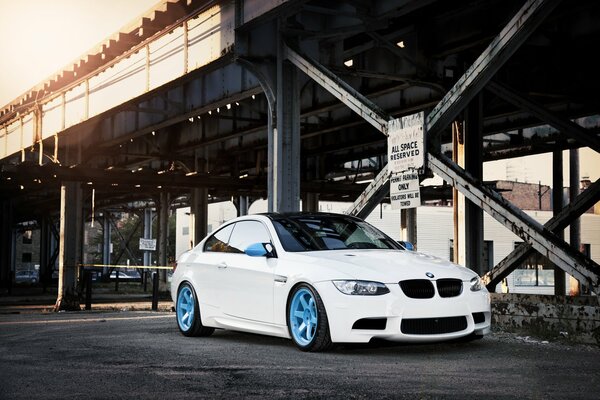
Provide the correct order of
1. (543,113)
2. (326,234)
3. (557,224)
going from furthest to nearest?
(543,113), (557,224), (326,234)

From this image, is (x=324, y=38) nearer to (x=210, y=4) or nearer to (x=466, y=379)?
(x=210, y=4)

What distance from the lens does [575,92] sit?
808 inches

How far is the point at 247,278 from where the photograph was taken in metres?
9.54

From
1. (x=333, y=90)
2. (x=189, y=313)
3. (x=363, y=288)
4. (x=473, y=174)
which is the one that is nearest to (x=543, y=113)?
(x=473, y=174)

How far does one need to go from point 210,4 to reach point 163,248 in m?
33.1

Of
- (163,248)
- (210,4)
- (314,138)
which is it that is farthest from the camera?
(163,248)

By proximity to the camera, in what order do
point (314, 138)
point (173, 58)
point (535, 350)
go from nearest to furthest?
1. point (535, 350)
2. point (173, 58)
3. point (314, 138)

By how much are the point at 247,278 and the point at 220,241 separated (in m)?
1.13

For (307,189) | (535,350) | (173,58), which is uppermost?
(173,58)

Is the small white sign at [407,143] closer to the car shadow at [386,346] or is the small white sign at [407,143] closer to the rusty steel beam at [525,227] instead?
the rusty steel beam at [525,227]

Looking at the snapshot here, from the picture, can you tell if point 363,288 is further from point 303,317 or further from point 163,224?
point 163,224

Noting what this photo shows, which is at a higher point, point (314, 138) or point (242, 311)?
point (314, 138)

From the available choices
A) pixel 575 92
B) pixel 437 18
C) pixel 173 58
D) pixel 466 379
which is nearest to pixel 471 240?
pixel 437 18

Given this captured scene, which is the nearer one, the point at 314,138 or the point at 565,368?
the point at 565,368
